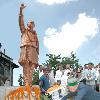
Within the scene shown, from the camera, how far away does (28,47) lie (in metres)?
15.6

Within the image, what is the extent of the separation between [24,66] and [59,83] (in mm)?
2861

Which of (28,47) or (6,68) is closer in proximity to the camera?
(28,47)

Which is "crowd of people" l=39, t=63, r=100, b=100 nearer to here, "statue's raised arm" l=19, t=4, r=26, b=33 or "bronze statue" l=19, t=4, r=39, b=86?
"bronze statue" l=19, t=4, r=39, b=86

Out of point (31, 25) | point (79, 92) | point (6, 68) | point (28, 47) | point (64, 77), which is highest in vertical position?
point (6, 68)

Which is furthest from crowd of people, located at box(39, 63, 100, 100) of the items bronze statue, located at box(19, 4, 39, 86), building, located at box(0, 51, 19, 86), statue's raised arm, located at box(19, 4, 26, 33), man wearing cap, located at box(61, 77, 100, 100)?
building, located at box(0, 51, 19, 86)

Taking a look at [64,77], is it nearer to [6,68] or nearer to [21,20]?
[21,20]

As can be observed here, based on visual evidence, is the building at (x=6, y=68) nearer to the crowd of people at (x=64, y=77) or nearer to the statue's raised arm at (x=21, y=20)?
the crowd of people at (x=64, y=77)

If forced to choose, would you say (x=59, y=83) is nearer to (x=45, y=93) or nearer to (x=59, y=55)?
(x=45, y=93)

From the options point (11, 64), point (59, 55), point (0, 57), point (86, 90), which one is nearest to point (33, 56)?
point (86, 90)

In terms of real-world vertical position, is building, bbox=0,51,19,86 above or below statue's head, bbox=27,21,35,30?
above

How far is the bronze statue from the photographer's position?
15.3 m

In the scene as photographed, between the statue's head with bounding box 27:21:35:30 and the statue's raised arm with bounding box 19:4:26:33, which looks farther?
the statue's head with bounding box 27:21:35:30

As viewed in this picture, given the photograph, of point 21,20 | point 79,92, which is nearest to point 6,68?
point 21,20

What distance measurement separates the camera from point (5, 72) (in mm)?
70875
